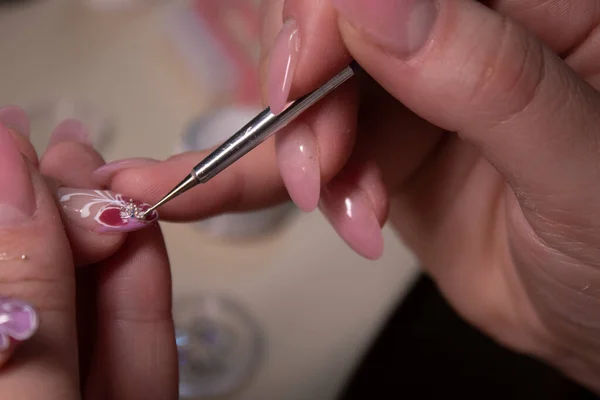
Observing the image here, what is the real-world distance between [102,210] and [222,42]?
0.56m

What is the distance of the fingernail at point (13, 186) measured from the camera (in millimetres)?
345

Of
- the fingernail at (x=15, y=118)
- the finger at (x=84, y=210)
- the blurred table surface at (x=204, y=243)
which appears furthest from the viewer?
the blurred table surface at (x=204, y=243)

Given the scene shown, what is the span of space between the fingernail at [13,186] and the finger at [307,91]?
0.16m

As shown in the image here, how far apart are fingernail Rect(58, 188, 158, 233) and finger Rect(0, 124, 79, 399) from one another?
0.18 ft

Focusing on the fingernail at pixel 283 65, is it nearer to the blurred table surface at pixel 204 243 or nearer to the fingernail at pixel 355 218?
the fingernail at pixel 355 218

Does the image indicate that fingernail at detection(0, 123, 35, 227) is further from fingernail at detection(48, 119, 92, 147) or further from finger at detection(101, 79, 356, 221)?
fingernail at detection(48, 119, 92, 147)

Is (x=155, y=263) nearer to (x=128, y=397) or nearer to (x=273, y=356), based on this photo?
(x=128, y=397)

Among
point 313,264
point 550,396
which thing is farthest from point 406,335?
point 313,264

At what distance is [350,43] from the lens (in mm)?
357

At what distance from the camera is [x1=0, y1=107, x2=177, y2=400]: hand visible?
34 cm

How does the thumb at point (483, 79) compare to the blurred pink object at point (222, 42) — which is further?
the blurred pink object at point (222, 42)

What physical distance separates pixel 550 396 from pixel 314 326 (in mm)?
573

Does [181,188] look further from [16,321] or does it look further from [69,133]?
[69,133]

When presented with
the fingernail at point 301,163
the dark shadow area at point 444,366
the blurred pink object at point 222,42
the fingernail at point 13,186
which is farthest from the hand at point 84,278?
the dark shadow area at point 444,366
